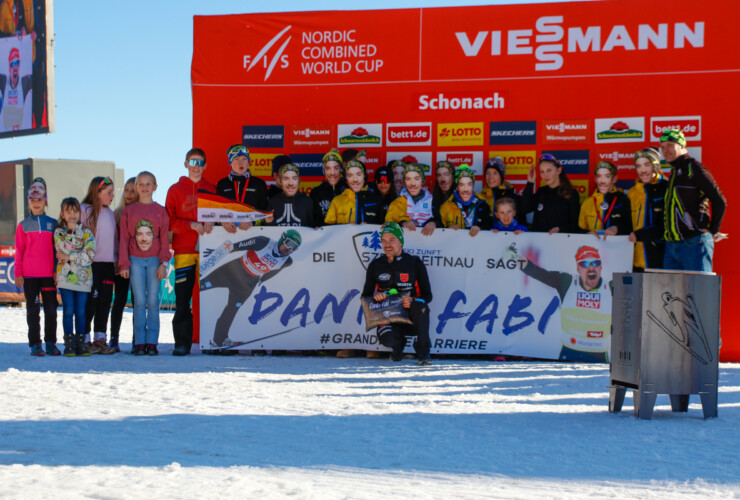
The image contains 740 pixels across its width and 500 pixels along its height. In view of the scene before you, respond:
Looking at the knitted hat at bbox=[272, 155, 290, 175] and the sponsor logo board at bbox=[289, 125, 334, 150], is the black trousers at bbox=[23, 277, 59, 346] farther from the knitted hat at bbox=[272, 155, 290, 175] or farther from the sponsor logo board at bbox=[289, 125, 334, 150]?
the sponsor logo board at bbox=[289, 125, 334, 150]

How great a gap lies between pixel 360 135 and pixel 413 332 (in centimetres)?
304

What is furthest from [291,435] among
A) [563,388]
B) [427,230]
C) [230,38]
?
[230,38]

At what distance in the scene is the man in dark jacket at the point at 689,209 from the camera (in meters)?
7.39

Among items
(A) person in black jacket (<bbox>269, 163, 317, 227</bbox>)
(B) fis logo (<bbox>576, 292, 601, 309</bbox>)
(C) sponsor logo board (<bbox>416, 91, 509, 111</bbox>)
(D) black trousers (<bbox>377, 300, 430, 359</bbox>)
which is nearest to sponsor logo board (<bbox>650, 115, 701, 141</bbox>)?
(C) sponsor logo board (<bbox>416, 91, 509, 111</bbox>)

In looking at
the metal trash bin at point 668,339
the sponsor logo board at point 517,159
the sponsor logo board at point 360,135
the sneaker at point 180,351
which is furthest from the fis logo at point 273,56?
the metal trash bin at point 668,339

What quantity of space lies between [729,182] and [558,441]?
6.14 meters

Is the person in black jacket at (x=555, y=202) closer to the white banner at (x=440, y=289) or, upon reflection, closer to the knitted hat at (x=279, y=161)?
the white banner at (x=440, y=289)

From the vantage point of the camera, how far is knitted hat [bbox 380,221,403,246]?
29.0ft

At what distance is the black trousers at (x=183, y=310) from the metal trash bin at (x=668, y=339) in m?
5.09

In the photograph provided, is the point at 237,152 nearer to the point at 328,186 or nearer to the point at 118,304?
the point at 328,186

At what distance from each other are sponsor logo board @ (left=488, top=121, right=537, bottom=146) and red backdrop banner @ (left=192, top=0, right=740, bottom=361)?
0.02 m

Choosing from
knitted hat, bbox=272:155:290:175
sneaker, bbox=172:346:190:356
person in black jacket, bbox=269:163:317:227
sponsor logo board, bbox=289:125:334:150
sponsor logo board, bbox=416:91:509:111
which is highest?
sponsor logo board, bbox=416:91:509:111

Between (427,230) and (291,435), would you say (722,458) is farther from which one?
(427,230)

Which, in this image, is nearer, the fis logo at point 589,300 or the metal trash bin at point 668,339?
the metal trash bin at point 668,339
